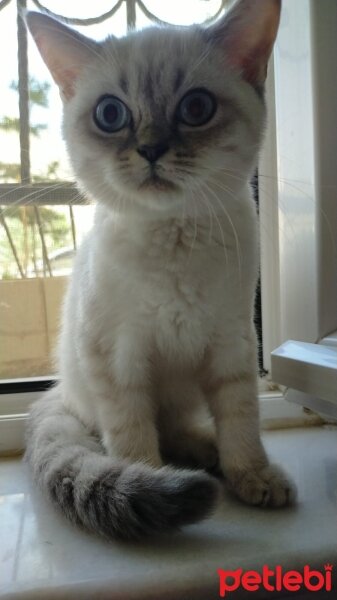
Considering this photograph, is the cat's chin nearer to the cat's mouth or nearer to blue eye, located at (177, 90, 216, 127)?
the cat's mouth

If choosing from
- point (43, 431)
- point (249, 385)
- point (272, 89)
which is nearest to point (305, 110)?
point (272, 89)

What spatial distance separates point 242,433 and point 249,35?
72 cm

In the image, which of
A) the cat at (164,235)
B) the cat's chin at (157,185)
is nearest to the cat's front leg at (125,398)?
the cat at (164,235)

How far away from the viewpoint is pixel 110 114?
999 mm

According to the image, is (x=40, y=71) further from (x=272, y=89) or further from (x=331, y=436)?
(x=331, y=436)

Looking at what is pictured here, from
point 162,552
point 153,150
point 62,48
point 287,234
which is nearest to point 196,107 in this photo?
point 153,150

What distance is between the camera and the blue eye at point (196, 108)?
3.11ft

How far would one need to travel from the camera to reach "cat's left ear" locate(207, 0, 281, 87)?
0.97 meters

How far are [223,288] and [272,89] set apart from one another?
0.66 m

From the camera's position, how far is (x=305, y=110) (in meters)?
1.22

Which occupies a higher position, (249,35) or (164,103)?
(249,35)

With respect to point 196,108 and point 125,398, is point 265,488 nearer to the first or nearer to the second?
point 125,398

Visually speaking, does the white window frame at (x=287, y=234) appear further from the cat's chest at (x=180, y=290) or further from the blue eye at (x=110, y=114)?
the blue eye at (x=110, y=114)

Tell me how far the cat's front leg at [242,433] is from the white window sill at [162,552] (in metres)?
0.03
